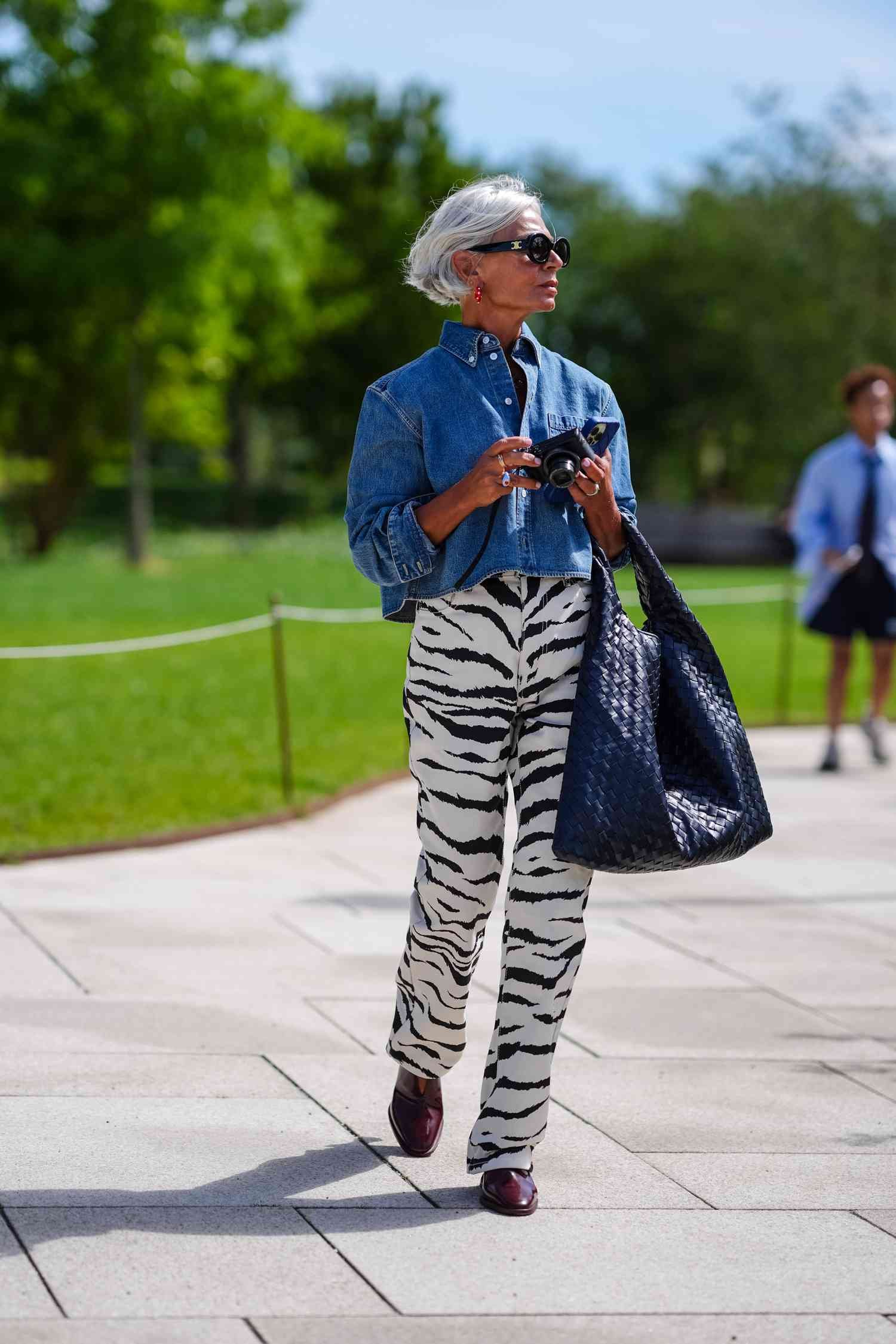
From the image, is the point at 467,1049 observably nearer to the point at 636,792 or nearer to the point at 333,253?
the point at 636,792

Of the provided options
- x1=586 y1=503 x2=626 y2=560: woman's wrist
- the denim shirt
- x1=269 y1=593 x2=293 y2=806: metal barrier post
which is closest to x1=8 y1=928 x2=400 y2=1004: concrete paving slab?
the denim shirt

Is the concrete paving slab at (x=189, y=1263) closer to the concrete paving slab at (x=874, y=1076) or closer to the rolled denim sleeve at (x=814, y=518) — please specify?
the concrete paving slab at (x=874, y=1076)

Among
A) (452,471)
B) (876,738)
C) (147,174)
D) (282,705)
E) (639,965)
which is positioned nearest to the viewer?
(452,471)

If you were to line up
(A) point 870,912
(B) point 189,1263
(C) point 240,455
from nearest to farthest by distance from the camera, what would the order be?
(B) point 189,1263
(A) point 870,912
(C) point 240,455

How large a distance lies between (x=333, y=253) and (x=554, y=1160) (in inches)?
1367

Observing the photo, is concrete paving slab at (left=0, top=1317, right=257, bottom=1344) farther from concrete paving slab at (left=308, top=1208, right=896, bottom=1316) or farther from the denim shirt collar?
the denim shirt collar

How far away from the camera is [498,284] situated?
372 centimetres

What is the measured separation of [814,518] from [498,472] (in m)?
6.73

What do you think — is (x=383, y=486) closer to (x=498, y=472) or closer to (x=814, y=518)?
(x=498, y=472)

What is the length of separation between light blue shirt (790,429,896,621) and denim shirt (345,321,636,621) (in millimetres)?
6321

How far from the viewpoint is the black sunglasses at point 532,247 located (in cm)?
368

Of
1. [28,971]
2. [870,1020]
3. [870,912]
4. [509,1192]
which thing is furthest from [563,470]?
[870,912]

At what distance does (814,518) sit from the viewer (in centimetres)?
991

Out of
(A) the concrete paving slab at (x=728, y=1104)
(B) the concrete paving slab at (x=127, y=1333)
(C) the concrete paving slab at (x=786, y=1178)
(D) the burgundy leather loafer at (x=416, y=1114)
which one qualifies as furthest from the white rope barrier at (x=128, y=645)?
(B) the concrete paving slab at (x=127, y=1333)
